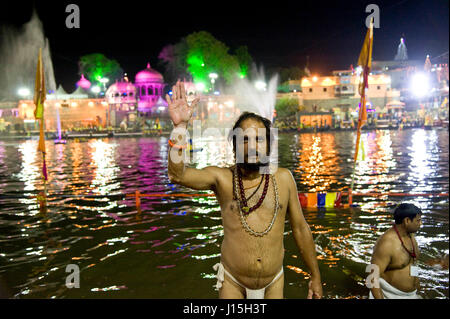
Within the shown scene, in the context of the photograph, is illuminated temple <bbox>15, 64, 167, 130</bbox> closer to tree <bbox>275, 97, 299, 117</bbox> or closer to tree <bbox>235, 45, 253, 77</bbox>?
tree <bbox>235, 45, 253, 77</bbox>

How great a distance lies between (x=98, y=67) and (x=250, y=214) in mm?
87984

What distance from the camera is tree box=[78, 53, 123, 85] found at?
8253 cm

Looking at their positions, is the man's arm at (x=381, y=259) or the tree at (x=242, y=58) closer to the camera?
the man's arm at (x=381, y=259)

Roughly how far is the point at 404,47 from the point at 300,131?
67.1 meters

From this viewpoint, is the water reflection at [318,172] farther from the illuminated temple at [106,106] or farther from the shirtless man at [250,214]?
the illuminated temple at [106,106]

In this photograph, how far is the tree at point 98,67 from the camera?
8253 cm

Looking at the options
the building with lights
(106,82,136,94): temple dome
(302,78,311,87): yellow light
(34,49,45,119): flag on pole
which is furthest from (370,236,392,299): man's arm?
(302,78,311,87): yellow light

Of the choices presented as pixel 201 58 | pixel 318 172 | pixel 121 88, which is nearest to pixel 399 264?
pixel 318 172

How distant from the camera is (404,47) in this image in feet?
342

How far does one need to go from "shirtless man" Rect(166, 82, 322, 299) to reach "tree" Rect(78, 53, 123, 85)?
86478 millimetres

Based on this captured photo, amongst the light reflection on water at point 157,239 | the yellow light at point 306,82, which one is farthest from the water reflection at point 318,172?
the yellow light at point 306,82

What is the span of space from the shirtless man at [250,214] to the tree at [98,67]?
86.5 metres
